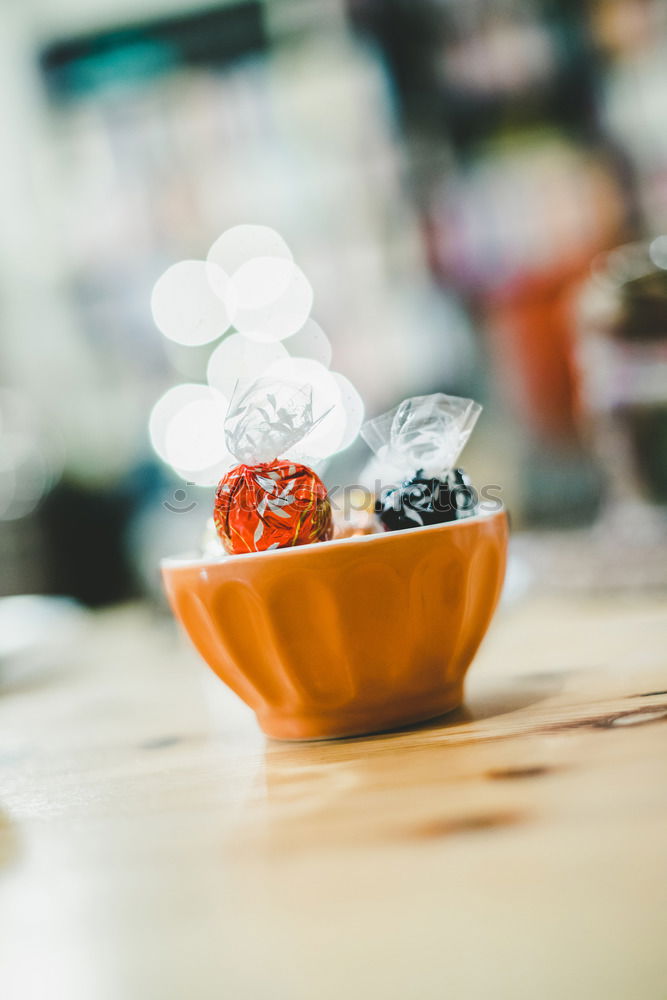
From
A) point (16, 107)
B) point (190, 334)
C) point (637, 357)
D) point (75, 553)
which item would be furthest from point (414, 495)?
point (16, 107)

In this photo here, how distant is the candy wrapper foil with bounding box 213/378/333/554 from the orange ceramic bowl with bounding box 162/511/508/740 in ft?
0.07

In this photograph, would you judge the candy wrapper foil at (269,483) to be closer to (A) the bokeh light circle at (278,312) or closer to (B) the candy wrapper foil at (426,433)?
(B) the candy wrapper foil at (426,433)

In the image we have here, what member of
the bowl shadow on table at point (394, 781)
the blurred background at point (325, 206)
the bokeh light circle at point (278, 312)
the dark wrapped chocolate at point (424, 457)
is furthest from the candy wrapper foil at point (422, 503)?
the bokeh light circle at point (278, 312)

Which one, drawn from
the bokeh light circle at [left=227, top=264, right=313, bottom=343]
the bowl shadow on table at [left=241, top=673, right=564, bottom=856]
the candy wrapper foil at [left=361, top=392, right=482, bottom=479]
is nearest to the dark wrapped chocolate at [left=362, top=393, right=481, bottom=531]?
the candy wrapper foil at [left=361, top=392, right=482, bottom=479]

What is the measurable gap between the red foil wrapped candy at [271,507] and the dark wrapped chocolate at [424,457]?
0.04 metres

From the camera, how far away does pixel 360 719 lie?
462 millimetres

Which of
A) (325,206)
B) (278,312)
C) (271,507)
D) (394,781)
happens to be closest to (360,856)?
(394,781)

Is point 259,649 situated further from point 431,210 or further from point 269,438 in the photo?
point 431,210

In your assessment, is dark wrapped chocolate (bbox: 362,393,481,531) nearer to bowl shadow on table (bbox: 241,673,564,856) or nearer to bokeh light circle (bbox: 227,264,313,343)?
bowl shadow on table (bbox: 241,673,564,856)

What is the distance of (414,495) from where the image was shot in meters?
0.47

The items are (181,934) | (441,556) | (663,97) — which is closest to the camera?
(181,934)

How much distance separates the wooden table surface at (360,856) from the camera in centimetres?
24

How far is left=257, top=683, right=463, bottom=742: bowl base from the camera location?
0.46 meters

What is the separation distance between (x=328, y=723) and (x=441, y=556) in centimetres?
11
